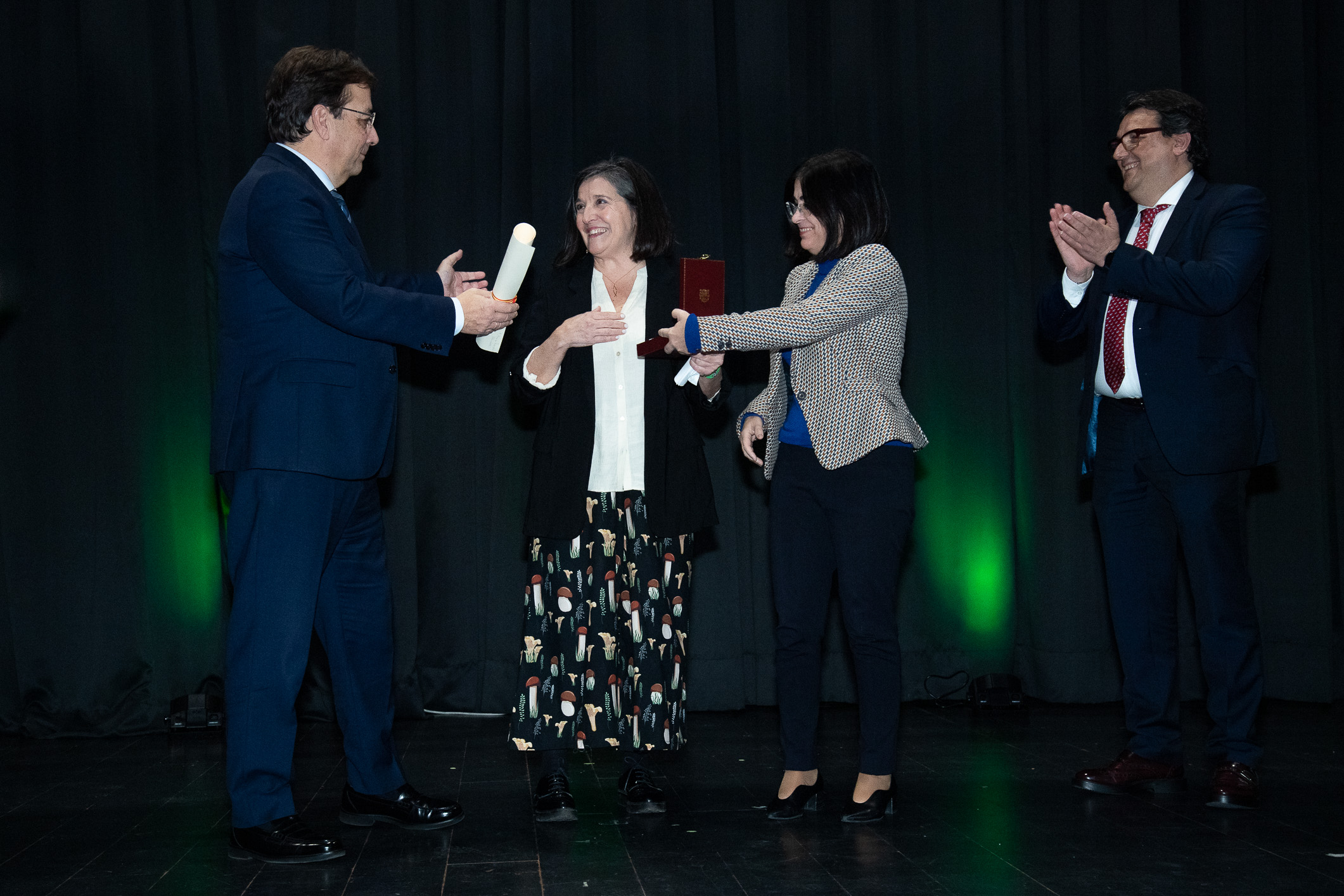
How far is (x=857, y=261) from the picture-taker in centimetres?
262

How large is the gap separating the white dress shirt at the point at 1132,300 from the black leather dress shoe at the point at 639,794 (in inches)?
64.2

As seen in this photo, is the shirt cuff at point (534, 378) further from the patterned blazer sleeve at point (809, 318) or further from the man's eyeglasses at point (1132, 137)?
the man's eyeglasses at point (1132, 137)

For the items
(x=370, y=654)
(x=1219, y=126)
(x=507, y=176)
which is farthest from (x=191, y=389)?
(x=1219, y=126)

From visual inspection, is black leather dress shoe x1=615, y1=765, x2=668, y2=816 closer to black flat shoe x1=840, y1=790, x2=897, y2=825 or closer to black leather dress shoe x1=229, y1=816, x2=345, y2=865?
black flat shoe x1=840, y1=790, x2=897, y2=825

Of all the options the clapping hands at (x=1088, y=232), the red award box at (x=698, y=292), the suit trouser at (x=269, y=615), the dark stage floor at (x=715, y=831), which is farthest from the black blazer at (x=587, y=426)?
the clapping hands at (x=1088, y=232)

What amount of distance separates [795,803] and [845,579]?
0.57 metres

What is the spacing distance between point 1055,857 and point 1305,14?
390 centimetres

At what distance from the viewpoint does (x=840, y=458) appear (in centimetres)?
256

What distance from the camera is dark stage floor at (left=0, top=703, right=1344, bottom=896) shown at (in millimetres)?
2215

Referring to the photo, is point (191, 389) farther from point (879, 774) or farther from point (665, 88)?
point (879, 774)

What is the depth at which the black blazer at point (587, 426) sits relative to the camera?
270 centimetres

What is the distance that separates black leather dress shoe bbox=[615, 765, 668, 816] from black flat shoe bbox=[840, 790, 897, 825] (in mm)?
461

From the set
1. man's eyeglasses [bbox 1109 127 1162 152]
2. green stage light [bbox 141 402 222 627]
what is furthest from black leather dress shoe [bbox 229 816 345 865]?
man's eyeglasses [bbox 1109 127 1162 152]

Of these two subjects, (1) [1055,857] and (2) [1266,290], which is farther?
(2) [1266,290]
